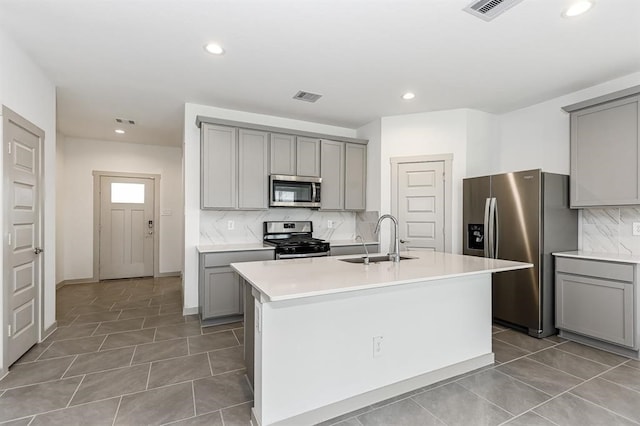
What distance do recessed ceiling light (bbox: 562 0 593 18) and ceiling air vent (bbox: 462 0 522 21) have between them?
411 millimetres

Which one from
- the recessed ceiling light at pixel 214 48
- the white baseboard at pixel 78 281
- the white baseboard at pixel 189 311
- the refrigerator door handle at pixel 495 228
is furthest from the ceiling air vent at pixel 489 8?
the white baseboard at pixel 78 281

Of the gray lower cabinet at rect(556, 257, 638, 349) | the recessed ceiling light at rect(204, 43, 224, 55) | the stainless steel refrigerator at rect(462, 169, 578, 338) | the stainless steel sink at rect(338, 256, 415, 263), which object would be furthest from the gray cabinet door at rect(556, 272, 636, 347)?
the recessed ceiling light at rect(204, 43, 224, 55)

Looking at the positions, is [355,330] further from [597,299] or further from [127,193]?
[127,193]

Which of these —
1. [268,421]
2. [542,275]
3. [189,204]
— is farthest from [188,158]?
[542,275]

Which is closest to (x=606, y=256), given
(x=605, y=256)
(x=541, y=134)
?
(x=605, y=256)

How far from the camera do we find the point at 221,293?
145 inches

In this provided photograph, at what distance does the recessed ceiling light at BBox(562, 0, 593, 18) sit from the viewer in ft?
6.91

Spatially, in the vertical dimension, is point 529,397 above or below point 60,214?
below

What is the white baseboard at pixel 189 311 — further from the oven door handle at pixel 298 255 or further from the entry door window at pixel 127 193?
the entry door window at pixel 127 193

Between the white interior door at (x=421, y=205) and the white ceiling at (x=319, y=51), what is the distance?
85cm

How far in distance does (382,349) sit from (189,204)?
2.99m

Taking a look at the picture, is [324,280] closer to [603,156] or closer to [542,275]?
[542,275]

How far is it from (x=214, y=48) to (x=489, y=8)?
2096 mm

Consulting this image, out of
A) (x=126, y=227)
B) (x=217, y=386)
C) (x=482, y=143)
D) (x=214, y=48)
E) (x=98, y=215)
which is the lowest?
(x=217, y=386)
